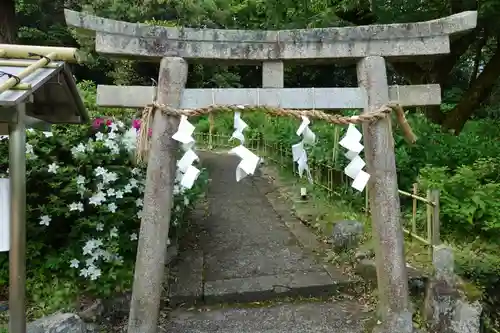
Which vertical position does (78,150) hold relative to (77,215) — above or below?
above

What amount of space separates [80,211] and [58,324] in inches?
48.2

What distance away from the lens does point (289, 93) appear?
385cm

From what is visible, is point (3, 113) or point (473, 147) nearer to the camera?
point (3, 113)

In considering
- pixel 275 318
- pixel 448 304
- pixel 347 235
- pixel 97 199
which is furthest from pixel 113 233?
pixel 448 304

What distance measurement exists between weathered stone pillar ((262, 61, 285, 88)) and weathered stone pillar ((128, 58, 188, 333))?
71cm

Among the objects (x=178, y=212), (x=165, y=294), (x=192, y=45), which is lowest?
(x=165, y=294)

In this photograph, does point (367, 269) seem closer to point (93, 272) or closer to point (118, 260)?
point (118, 260)

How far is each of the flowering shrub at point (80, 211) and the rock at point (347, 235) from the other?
263 centimetres

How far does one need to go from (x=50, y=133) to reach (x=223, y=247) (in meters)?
2.66

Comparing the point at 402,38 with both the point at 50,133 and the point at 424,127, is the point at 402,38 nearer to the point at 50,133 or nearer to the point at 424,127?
the point at 50,133

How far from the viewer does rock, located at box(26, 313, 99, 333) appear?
11.8 ft

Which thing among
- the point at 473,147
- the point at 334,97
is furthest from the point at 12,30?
the point at 473,147

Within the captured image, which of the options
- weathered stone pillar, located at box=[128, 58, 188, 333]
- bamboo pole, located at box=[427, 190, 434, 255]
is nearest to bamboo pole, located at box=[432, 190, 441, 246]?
bamboo pole, located at box=[427, 190, 434, 255]

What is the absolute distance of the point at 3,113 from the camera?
2.79m
